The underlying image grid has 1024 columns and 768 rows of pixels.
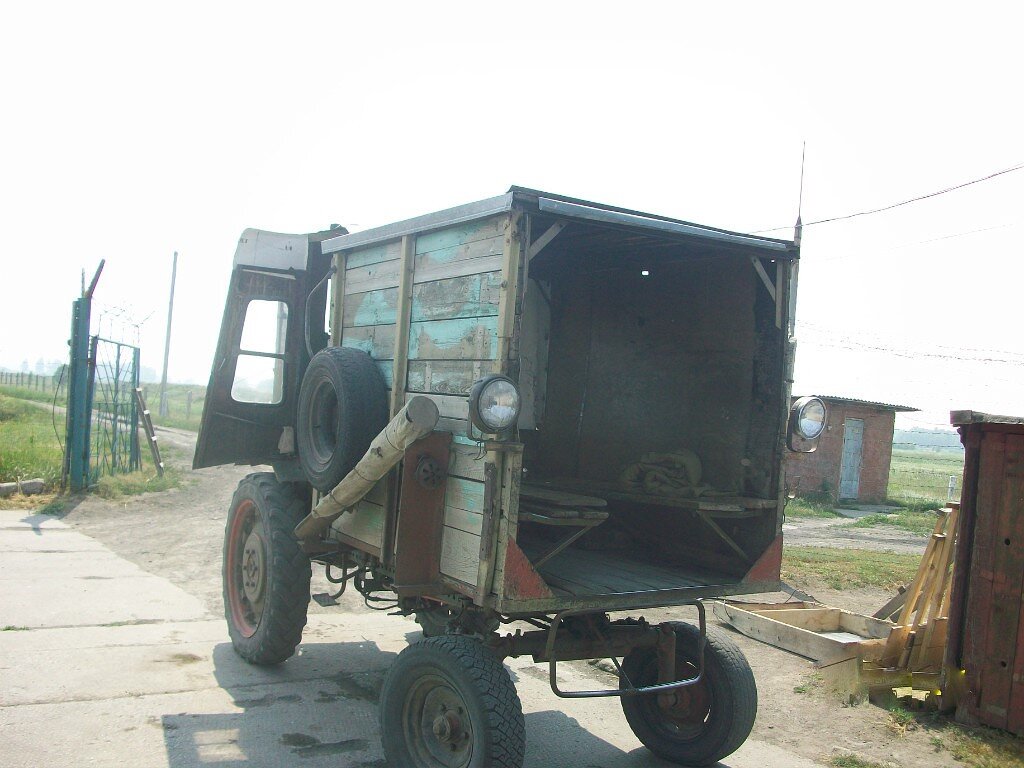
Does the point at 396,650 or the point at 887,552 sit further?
the point at 887,552

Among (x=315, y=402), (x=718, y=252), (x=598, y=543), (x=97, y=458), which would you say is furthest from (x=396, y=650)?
(x=97, y=458)

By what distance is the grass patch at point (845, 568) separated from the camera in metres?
9.99

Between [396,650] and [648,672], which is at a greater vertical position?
[648,672]

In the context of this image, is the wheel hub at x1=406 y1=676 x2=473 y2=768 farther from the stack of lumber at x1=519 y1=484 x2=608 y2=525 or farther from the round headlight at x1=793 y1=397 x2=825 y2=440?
the round headlight at x1=793 y1=397 x2=825 y2=440

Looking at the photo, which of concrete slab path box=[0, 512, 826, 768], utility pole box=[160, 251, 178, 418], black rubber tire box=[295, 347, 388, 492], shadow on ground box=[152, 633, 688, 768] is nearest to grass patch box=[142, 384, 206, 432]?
utility pole box=[160, 251, 178, 418]

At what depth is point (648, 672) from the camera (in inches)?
193

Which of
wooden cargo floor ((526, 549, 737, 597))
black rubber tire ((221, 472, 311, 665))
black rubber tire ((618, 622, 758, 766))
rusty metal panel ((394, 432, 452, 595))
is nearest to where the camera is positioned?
rusty metal panel ((394, 432, 452, 595))

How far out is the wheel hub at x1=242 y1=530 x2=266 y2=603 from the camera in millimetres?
5863

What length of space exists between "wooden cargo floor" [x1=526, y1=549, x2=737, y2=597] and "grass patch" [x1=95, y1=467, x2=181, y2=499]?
30.4 feet

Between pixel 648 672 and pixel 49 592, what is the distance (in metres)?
5.07

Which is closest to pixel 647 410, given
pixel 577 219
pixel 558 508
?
pixel 558 508

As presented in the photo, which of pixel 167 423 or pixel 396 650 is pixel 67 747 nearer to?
pixel 396 650

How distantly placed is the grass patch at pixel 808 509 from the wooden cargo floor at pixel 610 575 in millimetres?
15218

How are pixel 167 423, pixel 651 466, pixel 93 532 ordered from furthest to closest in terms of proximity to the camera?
1. pixel 167 423
2. pixel 93 532
3. pixel 651 466
